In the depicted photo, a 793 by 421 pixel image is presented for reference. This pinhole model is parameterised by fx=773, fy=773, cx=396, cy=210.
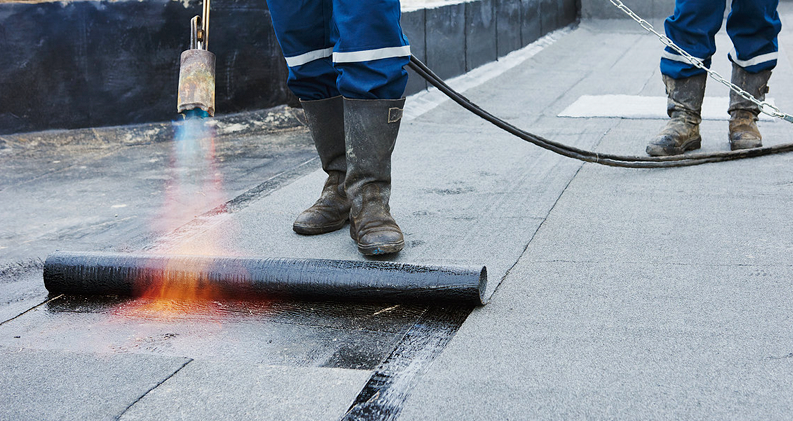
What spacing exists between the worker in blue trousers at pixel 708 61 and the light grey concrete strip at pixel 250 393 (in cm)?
252

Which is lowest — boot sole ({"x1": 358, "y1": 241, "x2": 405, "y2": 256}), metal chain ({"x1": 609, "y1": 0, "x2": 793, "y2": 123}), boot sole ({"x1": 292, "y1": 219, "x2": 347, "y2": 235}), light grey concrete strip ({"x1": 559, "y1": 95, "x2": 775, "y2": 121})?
boot sole ({"x1": 292, "y1": 219, "x2": 347, "y2": 235})

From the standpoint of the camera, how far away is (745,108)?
3.68 metres

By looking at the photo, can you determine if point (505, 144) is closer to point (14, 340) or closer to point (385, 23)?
point (385, 23)

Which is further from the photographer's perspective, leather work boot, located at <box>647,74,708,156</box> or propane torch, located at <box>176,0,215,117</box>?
leather work boot, located at <box>647,74,708,156</box>

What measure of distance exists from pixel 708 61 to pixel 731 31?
168 mm

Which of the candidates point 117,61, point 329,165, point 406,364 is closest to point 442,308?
point 406,364

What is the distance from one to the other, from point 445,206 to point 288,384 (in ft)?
4.68

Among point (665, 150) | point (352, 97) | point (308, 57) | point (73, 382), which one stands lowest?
point (73, 382)

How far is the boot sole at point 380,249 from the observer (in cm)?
224

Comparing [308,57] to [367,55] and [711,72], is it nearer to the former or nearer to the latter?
[367,55]

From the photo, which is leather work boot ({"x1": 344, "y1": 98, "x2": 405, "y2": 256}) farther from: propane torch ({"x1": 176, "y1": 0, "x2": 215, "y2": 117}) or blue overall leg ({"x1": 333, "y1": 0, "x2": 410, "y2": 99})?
propane torch ({"x1": 176, "y1": 0, "x2": 215, "y2": 117})

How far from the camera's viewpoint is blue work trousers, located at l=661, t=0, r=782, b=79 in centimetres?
353

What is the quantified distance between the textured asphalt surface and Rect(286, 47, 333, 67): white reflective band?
562 mm

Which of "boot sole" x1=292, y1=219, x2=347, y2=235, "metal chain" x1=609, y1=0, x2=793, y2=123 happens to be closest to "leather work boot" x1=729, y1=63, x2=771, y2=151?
"metal chain" x1=609, y1=0, x2=793, y2=123
